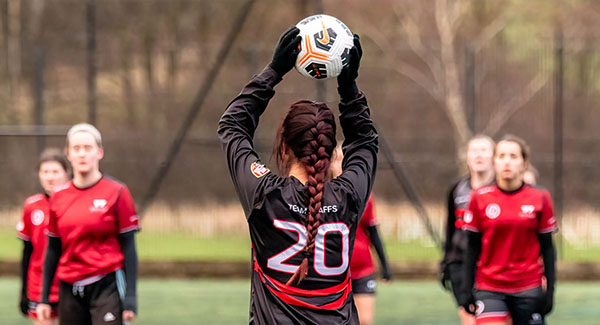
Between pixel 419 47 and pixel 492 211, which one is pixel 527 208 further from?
pixel 419 47

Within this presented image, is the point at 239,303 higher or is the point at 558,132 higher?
the point at 558,132

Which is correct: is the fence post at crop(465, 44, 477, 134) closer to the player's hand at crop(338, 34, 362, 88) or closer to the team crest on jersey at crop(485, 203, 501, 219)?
the team crest on jersey at crop(485, 203, 501, 219)

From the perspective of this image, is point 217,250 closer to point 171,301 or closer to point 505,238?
point 171,301

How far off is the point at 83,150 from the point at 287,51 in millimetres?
2619

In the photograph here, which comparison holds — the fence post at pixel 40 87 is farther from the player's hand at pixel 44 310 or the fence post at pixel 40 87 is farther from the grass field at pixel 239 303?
the player's hand at pixel 44 310

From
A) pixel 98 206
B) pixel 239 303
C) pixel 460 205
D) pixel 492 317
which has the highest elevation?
pixel 98 206

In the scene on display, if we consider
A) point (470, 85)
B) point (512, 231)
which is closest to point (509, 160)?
point (512, 231)

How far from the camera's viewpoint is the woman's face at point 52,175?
644cm

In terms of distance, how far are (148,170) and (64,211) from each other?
28.2ft

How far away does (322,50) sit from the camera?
3.50m

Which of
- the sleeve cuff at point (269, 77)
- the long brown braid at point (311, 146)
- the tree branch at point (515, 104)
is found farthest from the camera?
the tree branch at point (515, 104)

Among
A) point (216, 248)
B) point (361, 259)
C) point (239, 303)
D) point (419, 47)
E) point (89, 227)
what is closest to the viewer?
point (89, 227)

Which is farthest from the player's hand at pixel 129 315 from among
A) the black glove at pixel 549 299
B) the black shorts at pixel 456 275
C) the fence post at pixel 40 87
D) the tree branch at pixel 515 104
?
the tree branch at pixel 515 104

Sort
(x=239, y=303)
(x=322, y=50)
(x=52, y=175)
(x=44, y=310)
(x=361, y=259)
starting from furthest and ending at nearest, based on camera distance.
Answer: (x=239, y=303) → (x=361, y=259) → (x=52, y=175) → (x=44, y=310) → (x=322, y=50)
